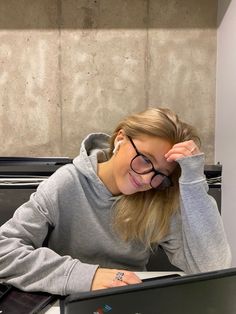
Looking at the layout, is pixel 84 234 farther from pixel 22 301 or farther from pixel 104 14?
pixel 104 14

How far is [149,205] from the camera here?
1.39m

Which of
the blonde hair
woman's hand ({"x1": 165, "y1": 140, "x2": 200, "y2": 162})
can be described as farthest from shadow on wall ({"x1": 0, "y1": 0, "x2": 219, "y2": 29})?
woman's hand ({"x1": 165, "y1": 140, "x2": 200, "y2": 162})

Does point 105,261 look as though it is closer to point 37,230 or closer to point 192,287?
point 37,230

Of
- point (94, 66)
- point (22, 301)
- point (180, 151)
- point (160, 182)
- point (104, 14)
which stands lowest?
point (22, 301)

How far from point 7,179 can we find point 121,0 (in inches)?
56.1

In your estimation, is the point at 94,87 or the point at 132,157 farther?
the point at 94,87

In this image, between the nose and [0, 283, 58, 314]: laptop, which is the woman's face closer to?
the nose

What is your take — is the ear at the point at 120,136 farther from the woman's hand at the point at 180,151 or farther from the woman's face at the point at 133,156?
the woman's hand at the point at 180,151

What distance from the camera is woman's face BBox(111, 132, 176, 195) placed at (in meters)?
1.28

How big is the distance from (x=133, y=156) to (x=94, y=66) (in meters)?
1.61

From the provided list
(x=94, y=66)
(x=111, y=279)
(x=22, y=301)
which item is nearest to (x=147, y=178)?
(x=111, y=279)

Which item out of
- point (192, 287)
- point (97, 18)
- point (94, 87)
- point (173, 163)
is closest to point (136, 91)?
point (94, 87)

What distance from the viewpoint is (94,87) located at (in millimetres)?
2795

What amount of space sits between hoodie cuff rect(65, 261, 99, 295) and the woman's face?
1.05 feet
